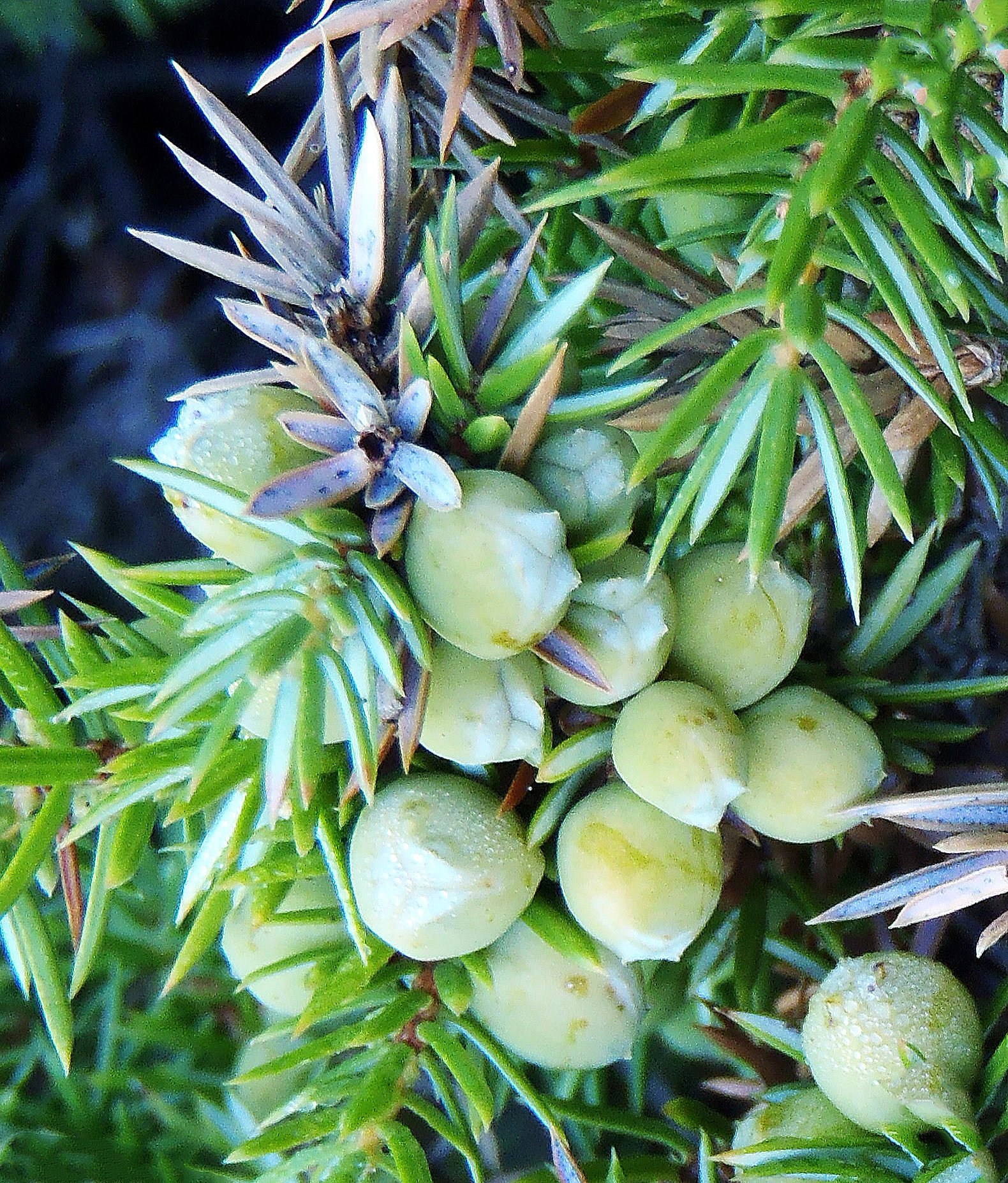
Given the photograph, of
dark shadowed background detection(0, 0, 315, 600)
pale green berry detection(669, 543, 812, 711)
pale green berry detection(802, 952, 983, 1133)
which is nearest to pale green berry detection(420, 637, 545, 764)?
pale green berry detection(669, 543, 812, 711)

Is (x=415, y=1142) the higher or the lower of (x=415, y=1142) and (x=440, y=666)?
the lower

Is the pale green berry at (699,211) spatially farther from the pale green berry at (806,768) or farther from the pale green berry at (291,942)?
the pale green berry at (291,942)

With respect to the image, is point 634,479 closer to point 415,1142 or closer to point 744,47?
point 744,47

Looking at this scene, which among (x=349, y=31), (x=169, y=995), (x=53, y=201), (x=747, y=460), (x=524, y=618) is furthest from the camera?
(x=53, y=201)

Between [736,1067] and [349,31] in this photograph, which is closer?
[349,31]

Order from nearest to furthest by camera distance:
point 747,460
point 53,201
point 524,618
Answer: point 524,618
point 747,460
point 53,201

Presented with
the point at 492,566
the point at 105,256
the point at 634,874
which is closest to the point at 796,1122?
the point at 634,874

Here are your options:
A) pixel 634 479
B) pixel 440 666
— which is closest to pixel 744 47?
pixel 634 479
